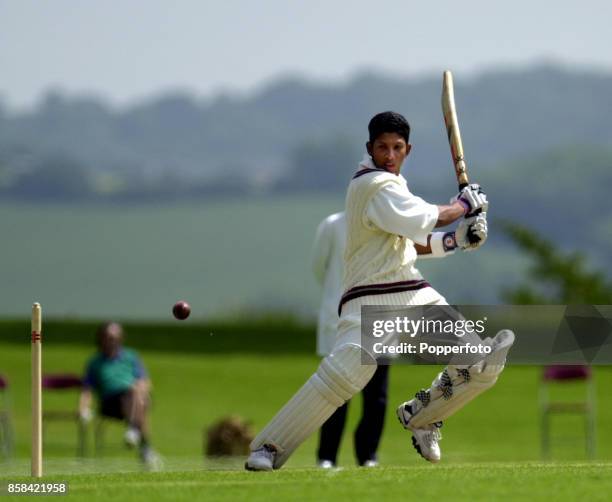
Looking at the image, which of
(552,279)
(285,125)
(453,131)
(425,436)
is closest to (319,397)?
(425,436)

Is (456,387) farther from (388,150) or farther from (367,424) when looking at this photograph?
(367,424)

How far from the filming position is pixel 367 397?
10.7m

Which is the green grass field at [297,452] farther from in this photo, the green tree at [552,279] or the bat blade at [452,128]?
the green tree at [552,279]

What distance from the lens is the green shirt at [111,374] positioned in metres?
15.9

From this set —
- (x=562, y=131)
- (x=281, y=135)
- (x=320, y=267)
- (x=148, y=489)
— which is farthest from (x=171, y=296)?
(x=281, y=135)

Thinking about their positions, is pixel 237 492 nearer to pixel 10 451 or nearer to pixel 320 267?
pixel 320 267

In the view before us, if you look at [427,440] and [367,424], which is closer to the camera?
[427,440]

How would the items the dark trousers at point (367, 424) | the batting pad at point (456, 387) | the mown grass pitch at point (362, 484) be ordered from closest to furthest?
1. the mown grass pitch at point (362, 484)
2. the batting pad at point (456, 387)
3. the dark trousers at point (367, 424)

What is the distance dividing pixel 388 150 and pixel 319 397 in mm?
1400

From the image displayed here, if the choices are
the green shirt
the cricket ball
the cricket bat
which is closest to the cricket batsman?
the cricket bat

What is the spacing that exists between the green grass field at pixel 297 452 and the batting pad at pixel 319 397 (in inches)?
8.5

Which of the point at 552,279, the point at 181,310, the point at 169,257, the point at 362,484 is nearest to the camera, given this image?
the point at 362,484

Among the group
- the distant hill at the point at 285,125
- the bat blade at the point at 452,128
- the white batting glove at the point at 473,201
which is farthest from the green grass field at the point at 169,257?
the distant hill at the point at 285,125

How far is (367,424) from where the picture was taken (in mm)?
10742
